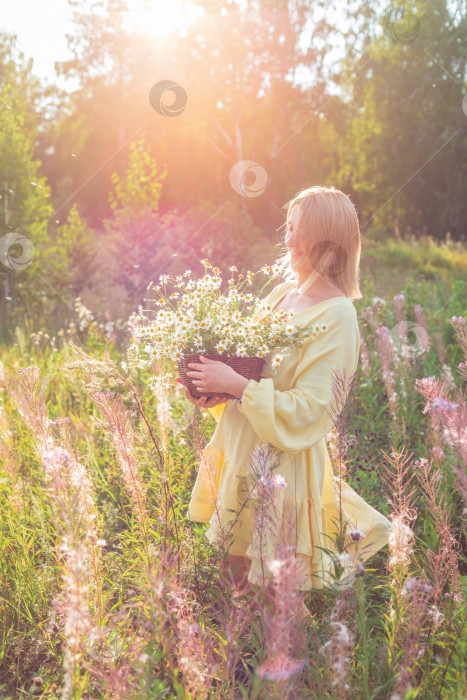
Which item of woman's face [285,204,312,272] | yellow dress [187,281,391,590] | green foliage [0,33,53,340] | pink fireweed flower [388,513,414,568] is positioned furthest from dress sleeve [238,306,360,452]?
green foliage [0,33,53,340]

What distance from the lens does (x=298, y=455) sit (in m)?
2.32

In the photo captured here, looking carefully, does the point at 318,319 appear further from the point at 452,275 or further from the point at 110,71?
the point at 110,71

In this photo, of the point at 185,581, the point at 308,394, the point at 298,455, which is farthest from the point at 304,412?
the point at 185,581

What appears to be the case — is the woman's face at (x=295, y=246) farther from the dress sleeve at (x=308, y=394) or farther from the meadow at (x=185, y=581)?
the meadow at (x=185, y=581)

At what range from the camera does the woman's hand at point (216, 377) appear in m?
2.06

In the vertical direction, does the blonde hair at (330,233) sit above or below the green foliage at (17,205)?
below

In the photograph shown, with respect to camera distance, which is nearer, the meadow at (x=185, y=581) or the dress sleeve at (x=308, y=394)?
the meadow at (x=185, y=581)

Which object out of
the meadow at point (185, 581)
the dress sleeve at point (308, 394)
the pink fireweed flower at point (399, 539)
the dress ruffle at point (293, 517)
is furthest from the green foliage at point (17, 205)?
the pink fireweed flower at point (399, 539)

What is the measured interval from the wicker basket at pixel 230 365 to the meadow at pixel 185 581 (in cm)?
19

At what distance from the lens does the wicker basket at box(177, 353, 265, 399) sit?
212 cm

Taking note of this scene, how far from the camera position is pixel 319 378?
218cm

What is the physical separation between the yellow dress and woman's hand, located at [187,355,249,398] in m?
0.04

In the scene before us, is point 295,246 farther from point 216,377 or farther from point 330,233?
point 216,377

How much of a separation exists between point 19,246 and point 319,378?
7.46 metres
